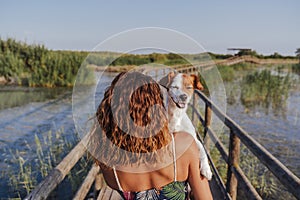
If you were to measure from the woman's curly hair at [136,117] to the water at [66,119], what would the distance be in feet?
12.8

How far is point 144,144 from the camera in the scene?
1.44m

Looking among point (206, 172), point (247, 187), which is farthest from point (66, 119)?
point (206, 172)

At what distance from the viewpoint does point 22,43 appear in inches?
833

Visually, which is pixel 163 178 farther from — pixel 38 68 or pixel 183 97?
pixel 38 68

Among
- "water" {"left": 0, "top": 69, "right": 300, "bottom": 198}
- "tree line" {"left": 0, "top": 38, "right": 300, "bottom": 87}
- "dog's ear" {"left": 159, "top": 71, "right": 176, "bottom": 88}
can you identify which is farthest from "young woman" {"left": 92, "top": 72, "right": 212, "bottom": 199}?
"tree line" {"left": 0, "top": 38, "right": 300, "bottom": 87}

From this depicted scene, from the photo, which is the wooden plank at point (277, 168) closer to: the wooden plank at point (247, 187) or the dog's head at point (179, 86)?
the wooden plank at point (247, 187)

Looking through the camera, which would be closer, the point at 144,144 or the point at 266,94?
the point at 144,144

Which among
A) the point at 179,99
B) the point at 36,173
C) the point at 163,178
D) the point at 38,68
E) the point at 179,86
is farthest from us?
the point at 38,68

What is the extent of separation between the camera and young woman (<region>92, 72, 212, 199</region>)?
1426 millimetres

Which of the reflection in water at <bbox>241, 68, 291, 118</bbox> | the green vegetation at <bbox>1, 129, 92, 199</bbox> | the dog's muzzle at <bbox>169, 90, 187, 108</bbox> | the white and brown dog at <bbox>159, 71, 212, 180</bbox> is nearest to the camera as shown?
the white and brown dog at <bbox>159, 71, 212, 180</bbox>

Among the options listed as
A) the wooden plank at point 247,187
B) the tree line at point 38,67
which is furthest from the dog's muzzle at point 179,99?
the tree line at point 38,67

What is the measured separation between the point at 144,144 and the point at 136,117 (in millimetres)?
140

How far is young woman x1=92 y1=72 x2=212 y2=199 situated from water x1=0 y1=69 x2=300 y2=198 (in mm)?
A: 3780

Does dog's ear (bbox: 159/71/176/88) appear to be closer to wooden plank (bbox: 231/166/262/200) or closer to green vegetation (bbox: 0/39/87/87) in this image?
wooden plank (bbox: 231/166/262/200)
